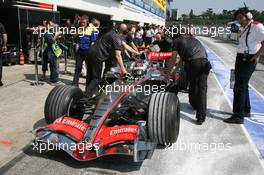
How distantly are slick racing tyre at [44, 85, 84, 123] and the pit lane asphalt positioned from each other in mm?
542

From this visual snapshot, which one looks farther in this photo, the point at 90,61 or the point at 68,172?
the point at 90,61

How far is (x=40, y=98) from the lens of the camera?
7.23 m

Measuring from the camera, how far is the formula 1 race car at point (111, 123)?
392 cm

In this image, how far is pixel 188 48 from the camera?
19.5ft

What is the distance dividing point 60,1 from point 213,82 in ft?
27.5

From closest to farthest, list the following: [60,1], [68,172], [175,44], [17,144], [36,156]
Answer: [68,172]
[36,156]
[17,144]
[175,44]
[60,1]

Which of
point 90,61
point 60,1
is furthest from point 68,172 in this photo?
point 60,1

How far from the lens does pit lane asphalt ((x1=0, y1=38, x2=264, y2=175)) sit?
13.2 feet

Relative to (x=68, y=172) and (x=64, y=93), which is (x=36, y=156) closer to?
(x=68, y=172)

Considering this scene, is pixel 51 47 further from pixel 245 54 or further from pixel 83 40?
pixel 245 54

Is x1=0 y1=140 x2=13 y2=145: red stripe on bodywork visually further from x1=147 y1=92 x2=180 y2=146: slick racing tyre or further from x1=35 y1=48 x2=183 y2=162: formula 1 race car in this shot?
x1=147 y1=92 x2=180 y2=146: slick racing tyre

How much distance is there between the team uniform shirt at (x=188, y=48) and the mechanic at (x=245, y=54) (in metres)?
0.68

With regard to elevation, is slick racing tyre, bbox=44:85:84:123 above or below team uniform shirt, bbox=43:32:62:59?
below

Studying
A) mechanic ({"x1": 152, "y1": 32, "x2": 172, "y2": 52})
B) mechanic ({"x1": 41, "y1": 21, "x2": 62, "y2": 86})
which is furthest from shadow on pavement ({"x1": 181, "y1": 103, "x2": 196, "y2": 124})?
mechanic ({"x1": 41, "y1": 21, "x2": 62, "y2": 86})
